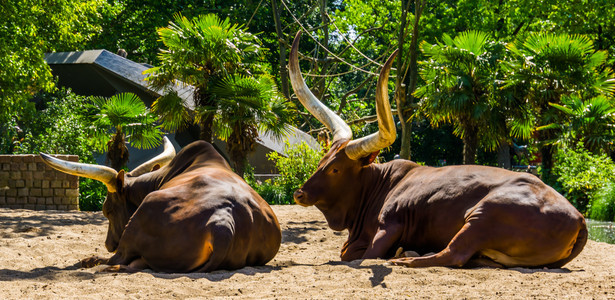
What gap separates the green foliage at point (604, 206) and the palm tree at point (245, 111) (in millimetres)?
5492

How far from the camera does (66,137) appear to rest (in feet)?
47.7

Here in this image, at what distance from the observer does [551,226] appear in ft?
18.1

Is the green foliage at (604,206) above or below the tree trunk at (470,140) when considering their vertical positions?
below

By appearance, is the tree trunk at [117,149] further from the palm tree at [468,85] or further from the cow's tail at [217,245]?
the cow's tail at [217,245]

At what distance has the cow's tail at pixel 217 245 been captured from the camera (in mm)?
5461

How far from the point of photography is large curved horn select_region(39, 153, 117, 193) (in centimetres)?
603

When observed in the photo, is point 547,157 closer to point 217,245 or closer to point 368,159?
point 368,159

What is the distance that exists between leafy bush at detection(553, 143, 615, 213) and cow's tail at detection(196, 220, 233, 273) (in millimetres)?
9163

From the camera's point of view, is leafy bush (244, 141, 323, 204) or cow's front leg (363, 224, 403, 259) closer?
cow's front leg (363, 224, 403, 259)

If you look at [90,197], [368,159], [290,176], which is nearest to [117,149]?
[90,197]

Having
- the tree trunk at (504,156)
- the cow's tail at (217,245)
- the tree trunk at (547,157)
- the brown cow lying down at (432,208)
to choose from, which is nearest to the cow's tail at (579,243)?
the brown cow lying down at (432,208)

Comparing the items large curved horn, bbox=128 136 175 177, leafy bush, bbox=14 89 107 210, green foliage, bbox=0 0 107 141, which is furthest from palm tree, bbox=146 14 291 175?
large curved horn, bbox=128 136 175 177

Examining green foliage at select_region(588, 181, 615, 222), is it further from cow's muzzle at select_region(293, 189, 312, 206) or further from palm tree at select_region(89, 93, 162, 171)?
palm tree at select_region(89, 93, 162, 171)

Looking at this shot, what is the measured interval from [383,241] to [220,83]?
23.3 ft
